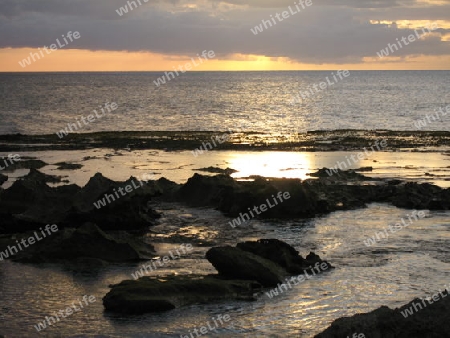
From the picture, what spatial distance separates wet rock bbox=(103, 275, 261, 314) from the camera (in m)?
16.2

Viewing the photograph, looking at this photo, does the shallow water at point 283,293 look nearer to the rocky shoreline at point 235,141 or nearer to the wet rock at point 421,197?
the wet rock at point 421,197

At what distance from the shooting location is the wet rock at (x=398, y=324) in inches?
484

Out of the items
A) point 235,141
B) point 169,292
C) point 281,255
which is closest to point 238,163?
point 235,141

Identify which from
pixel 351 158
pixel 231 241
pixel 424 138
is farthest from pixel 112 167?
pixel 424 138

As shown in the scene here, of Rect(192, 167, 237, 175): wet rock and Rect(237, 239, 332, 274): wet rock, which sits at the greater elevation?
Rect(192, 167, 237, 175): wet rock

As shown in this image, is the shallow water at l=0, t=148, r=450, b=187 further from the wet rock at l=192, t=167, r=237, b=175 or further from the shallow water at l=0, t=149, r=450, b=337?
the shallow water at l=0, t=149, r=450, b=337

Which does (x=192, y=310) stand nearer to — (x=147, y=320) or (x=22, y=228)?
(x=147, y=320)

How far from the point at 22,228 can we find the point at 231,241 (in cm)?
744

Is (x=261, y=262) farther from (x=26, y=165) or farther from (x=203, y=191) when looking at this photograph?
(x=26, y=165)

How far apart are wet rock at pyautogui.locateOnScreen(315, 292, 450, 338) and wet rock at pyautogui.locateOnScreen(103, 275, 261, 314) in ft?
16.1

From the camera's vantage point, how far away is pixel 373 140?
61406mm

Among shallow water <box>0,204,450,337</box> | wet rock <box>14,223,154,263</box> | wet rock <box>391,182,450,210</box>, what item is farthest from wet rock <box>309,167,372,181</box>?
wet rock <box>14,223,154,263</box>

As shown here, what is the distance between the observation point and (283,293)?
1766 centimetres

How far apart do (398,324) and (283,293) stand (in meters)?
5.53
